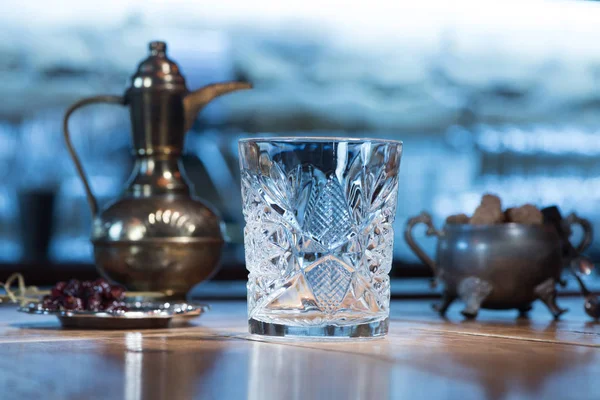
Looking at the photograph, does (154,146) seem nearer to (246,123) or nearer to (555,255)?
(555,255)

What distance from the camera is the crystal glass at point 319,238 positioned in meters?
0.74

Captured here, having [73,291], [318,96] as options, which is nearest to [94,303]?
[73,291]

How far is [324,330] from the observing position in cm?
73

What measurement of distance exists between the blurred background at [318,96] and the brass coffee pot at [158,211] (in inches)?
23.4

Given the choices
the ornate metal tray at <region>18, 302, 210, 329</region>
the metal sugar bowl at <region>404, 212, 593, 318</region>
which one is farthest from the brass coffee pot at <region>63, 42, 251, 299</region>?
the metal sugar bowl at <region>404, 212, 593, 318</region>

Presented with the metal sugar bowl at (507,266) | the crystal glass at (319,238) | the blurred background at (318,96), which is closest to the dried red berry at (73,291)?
the crystal glass at (319,238)

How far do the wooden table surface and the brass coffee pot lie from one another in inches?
7.6

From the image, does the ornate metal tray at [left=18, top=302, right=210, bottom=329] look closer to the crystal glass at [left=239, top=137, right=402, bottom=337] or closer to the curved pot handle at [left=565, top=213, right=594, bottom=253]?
the crystal glass at [left=239, top=137, right=402, bottom=337]

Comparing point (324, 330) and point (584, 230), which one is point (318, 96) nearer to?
point (584, 230)

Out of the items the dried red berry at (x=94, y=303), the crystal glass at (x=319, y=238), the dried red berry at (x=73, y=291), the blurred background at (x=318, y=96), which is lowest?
the dried red berry at (x=94, y=303)

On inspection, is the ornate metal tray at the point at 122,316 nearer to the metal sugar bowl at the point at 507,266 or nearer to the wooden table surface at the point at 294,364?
the wooden table surface at the point at 294,364

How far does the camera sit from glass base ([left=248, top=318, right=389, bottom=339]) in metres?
0.73

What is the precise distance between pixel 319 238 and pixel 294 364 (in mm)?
171

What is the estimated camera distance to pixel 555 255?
1.10m
